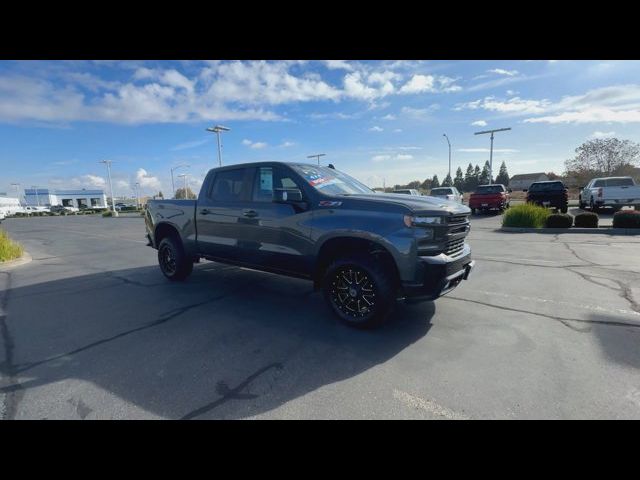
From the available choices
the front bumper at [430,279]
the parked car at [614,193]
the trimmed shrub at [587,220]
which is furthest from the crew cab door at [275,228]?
the parked car at [614,193]

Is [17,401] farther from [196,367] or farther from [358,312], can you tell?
[358,312]

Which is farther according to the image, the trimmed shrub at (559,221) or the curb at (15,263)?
the trimmed shrub at (559,221)

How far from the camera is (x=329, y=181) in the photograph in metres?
4.54

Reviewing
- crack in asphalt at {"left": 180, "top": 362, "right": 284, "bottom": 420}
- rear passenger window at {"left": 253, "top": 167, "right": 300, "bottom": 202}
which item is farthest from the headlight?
crack in asphalt at {"left": 180, "top": 362, "right": 284, "bottom": 420}

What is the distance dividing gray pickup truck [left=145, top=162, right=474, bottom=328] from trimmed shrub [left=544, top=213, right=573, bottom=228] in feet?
34.3

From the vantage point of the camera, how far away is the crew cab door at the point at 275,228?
416 centimetres

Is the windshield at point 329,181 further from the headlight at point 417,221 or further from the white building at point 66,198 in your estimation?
the white building at point 66,198

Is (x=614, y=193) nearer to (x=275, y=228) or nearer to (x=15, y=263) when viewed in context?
(x=275, y=228)

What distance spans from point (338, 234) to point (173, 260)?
13.4 feet

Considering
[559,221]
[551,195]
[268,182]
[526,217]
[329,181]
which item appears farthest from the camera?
[551,195]

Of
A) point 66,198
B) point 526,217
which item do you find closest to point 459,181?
point 526,217

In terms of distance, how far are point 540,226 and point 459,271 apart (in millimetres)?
11197

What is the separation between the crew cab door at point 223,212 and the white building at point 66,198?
107 meters
